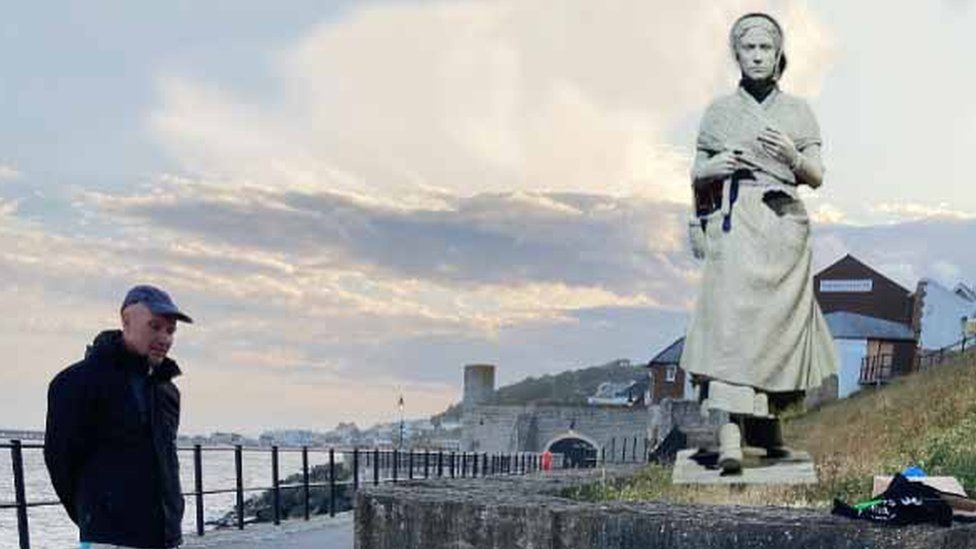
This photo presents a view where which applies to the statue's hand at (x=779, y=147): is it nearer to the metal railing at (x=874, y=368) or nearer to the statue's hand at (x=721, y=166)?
the statue's hand at (x=721, y=166)

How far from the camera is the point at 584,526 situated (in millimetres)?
5621

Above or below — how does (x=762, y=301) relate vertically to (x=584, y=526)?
above

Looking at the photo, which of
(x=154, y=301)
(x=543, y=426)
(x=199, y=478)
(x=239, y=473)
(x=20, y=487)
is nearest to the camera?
(x=154, y=301)

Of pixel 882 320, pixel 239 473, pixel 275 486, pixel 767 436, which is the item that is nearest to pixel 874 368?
pixel 882 320

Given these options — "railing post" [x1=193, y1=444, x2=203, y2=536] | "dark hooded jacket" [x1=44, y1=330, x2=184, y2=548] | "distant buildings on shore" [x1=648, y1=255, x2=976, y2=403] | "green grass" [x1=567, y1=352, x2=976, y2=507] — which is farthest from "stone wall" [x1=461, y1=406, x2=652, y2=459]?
"dark hooded jacket" [x1=44, y1=330, x2=184, y2=548]

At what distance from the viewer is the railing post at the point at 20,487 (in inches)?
381

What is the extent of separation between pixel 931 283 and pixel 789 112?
1909 inches

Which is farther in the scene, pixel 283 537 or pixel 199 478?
pixel 283 537

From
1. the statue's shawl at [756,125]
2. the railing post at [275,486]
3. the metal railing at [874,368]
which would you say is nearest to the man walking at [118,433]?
the statue's shawl at [756,125]

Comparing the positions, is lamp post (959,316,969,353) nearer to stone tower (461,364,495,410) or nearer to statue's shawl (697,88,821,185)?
stone tower (461,364,495,410)

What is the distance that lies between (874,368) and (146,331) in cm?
5182

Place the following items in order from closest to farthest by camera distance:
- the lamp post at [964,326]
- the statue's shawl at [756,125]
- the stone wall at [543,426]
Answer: the statue's shawl at [756,125] < the lamp post at [964,326] < the stone wall at [543,426]

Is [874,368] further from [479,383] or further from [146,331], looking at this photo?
[146,331]

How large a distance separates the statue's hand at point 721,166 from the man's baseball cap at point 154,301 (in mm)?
4292
